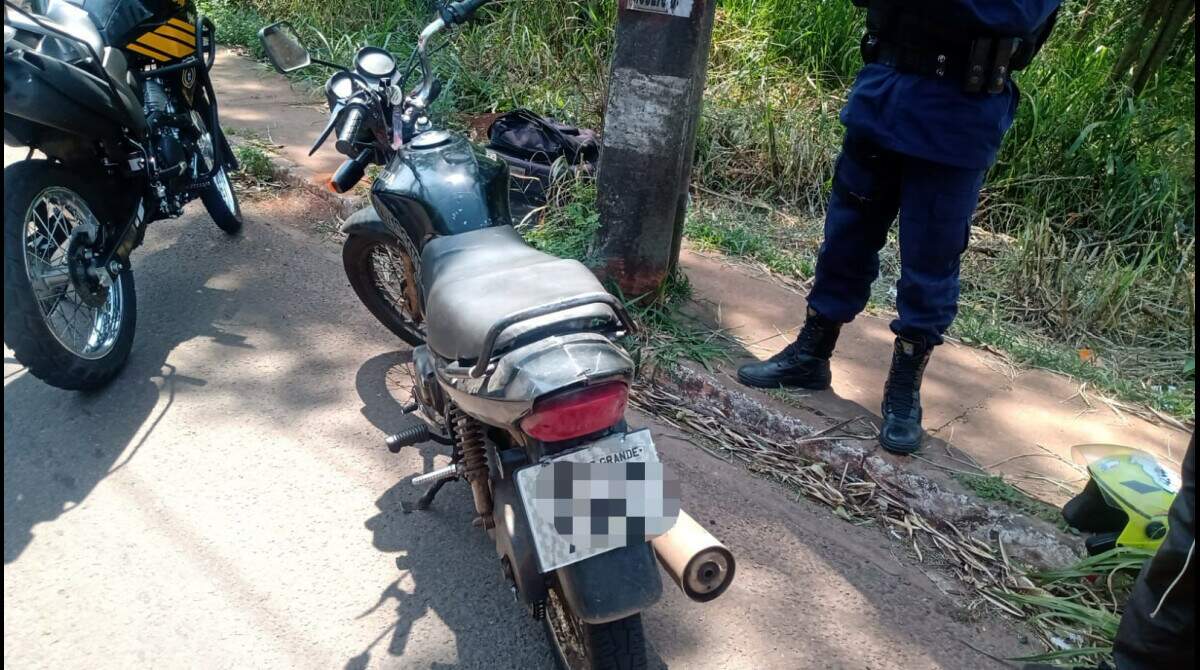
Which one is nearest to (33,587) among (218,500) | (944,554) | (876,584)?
(218,500)

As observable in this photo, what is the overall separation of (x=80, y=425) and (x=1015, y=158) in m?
4.80

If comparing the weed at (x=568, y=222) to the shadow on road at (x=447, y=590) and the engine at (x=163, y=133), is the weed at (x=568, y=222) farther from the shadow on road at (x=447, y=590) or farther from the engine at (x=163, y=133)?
the engine at (x=163, y=133)

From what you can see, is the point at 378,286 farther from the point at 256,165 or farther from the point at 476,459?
the point at 256,165

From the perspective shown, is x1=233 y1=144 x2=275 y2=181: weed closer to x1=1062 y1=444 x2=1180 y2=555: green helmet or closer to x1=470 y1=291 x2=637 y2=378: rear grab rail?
x1=470 y1=291 x2=637 y2=378: rear grab rail

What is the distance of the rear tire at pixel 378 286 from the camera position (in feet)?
10.1

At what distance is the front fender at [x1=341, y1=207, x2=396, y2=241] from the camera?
285 centimetres

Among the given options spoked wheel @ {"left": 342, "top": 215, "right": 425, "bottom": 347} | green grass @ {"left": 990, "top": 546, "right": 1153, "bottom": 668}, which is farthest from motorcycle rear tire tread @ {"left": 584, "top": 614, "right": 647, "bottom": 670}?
spoked wheel @ {"left": 342, "top": 215, "right": 425, "bottom": 347}

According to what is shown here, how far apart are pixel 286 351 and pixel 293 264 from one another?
773 millimetres

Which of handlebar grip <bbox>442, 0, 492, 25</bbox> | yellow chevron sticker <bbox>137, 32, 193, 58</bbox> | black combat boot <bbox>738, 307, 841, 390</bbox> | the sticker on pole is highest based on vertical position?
the sticker on pole

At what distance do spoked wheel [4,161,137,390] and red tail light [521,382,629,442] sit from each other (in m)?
1.91

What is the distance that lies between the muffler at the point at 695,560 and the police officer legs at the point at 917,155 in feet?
4.44

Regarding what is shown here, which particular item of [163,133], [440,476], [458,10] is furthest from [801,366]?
[163,133]

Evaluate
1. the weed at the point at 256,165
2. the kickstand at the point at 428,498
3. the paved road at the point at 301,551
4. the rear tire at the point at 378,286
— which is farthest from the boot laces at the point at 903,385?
the weed at the point at 256,165

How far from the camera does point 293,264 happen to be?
3.99 m
